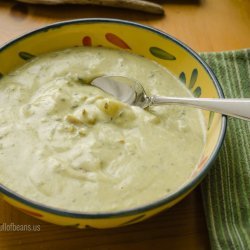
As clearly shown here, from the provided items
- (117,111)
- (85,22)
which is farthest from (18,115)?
(85,22)

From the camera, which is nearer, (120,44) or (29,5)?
(120,44)

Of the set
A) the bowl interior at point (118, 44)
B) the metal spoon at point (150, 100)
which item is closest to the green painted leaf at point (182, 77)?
the bowl interior at point (118, 44)

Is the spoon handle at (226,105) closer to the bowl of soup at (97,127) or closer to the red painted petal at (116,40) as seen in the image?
the bowl of soup at (97,127)

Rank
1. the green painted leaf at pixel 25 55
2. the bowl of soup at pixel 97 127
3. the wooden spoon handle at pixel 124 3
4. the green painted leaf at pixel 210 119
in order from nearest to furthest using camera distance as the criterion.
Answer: the bowl of soup at pixel 97 127 → the green painted leaf at pixel 210 119 → the green painted leaf at pixel 25 55 → the wooden spoon handle at pixel 124 3

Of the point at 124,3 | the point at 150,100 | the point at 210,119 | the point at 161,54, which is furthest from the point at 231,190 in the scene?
the point at 124,3

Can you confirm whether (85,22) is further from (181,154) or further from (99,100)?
(181,154)

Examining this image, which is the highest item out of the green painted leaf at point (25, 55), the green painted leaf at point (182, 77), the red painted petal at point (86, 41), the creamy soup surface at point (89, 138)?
the red painted petal at point (86, 41)

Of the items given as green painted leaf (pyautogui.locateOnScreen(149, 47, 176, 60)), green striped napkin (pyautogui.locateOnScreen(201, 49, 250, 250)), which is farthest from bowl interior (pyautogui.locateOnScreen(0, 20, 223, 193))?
green striped napkin (pyautogui.locateOnScreen(201, 49, 250, 250))
